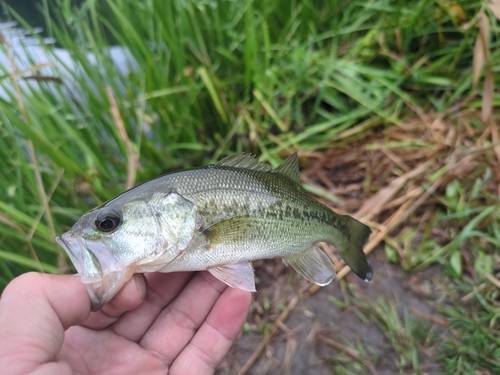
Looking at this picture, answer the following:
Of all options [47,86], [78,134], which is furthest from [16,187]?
[47,86]

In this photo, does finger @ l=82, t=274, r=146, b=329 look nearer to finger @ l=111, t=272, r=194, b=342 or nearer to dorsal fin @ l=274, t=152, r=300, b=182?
finger @ l=111, t=272, r=194, b=342

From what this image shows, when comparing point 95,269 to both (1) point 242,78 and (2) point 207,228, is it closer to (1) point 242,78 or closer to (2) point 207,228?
(2) point 207,228

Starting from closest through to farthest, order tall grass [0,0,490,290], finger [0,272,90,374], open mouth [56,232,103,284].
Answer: finger [0,272,90,374] → open mouth [56,232,103,284] → tall grass [0,0,490,290]

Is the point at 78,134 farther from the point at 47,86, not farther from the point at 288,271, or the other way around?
the point at 288,271

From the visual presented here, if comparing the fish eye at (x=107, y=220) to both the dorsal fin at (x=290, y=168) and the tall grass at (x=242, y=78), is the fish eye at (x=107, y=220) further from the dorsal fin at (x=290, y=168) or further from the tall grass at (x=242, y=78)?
the tall grass at (x=242, y=78)

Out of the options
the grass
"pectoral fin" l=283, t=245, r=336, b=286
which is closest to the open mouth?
the grass

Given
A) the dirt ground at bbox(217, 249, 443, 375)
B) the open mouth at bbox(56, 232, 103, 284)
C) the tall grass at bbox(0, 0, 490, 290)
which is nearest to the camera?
the open mouth at bbox(56, 232, 103, 284)

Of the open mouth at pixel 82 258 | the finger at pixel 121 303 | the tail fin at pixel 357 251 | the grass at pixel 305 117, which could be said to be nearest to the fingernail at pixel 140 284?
the finger at pixel 121 303
